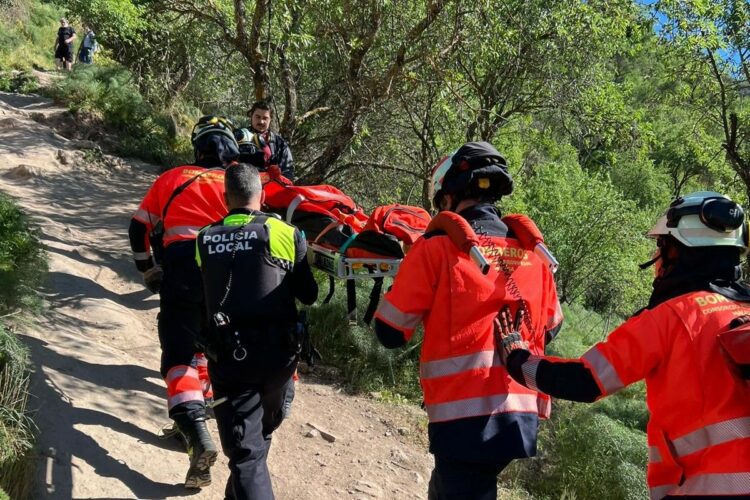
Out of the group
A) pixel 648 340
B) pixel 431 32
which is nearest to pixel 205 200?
pixel 648 340

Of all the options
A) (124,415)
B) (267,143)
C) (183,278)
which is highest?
(267,143)

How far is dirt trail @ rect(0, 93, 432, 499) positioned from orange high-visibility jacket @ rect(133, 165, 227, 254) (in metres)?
1.19

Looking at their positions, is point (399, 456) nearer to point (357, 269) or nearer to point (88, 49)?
point (357, 269)

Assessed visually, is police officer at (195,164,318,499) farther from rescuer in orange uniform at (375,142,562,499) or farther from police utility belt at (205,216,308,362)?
rescuer in orange uniform at (375,142,562,499)

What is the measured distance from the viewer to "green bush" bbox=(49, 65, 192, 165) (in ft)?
35.6

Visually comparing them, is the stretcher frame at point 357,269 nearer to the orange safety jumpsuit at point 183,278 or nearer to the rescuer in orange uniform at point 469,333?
the orange safety jumpsuit at point 183,278

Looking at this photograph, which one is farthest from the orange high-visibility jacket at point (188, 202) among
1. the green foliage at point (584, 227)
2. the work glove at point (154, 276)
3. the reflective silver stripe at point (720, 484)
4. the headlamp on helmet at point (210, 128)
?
the green foliage at point (584, 227)

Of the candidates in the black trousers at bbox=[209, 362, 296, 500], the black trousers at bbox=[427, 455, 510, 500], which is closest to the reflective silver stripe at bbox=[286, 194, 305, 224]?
the black trousers at bbox=[209, 362, 296, 500]

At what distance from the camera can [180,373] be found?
3.77 metres

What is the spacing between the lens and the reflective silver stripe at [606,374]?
2049mm

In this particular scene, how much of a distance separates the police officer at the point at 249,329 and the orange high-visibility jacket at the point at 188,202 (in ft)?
3.03

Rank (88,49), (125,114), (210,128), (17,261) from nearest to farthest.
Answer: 1. (210,128)
2. (17,261)
3. (125,114)
4. (88,49)

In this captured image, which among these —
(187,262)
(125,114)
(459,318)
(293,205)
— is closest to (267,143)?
(293,205)

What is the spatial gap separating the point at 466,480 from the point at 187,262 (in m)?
2.29
